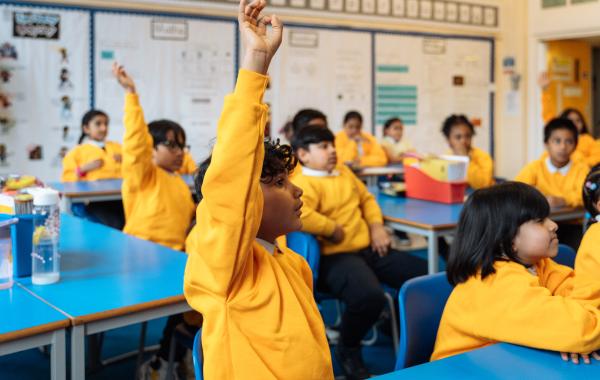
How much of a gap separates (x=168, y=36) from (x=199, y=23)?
300 mm

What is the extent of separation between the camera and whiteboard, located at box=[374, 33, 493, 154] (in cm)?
684

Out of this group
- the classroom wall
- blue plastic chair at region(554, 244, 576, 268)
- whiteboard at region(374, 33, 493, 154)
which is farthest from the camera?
the classroom wall

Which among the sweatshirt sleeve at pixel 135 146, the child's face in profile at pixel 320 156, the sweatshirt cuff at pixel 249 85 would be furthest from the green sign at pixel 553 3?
the sweatshirt cuff at pixel 249 85

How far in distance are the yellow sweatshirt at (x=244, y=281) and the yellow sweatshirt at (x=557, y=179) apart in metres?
2.50

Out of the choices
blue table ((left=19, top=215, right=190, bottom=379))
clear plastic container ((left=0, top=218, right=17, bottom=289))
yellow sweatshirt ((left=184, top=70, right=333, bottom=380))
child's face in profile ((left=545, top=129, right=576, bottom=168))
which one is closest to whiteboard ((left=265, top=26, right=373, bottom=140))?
child's face in profile ((left=545, top=129, right=576, bottom=168))

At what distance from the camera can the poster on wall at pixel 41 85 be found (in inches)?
197

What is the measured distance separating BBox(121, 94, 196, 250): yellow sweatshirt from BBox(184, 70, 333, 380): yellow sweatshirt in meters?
1.55

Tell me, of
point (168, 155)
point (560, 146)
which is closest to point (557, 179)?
point (560, 146)

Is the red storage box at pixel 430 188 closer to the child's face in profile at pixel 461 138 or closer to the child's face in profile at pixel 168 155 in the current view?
the child's face in profile at pixel 461 138

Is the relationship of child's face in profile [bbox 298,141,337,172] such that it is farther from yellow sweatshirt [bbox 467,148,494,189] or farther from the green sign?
the green sign

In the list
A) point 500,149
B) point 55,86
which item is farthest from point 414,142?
point 55,86

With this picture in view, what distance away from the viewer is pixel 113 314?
5.23 feet

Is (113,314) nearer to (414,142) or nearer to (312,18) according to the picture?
(312,18)

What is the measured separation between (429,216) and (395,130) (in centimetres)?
361
